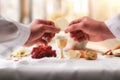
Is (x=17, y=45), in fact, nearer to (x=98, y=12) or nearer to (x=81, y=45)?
(x=81, y=45)

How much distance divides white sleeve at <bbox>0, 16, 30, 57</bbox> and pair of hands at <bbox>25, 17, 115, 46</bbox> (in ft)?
0.24

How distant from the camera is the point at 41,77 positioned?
32.9 inches

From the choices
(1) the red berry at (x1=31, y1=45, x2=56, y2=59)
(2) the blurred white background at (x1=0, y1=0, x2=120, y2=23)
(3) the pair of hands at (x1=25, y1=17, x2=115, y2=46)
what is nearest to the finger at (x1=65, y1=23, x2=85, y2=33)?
(3) the pair of hands at (x1=25, y1=17, x2=115, y2=46)

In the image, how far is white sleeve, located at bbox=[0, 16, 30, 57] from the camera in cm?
89

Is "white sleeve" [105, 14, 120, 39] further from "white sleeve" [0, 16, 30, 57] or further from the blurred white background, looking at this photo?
the blurred white background

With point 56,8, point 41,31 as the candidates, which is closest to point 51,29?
point 41,31

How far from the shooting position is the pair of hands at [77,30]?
3.33 feet

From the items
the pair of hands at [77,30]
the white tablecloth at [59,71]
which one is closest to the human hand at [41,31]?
the pair of hands at [77,30]

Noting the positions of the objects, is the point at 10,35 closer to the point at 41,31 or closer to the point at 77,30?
the point at 41,31

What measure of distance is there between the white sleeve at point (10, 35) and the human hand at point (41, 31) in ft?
0.19

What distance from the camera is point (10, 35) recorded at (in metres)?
0.90

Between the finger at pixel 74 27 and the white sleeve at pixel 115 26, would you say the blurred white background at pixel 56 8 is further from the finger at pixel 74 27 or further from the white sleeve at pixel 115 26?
the white sleeve at pixel 115 26

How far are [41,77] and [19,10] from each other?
1.90m

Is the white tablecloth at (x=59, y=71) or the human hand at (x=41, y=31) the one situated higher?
the human hand at (x=41, y=31)
